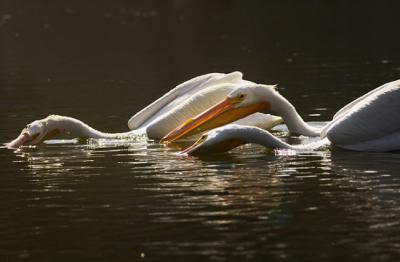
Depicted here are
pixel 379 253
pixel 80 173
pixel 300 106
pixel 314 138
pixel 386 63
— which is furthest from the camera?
pixel 386 63

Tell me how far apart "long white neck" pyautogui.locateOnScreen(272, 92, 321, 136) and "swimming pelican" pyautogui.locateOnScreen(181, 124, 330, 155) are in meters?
0.78

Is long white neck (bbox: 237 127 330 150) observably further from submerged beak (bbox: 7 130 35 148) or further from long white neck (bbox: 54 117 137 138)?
submerged beak (bbox: 7 130 35 148)

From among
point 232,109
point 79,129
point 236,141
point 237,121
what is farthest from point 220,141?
point 79,129

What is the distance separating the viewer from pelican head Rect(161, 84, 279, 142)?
13.6 metres

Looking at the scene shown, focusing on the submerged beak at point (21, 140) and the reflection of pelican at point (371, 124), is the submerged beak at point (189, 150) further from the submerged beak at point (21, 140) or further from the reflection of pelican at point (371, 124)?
the submerged beak at point (21, 140)

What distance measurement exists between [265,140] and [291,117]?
122 cm

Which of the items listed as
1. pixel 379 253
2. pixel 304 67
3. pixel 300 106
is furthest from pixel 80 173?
pixel 304 67

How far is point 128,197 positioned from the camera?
10430 mm

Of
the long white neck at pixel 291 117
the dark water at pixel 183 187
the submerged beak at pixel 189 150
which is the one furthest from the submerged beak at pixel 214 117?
the submerged beak at pixel 189 150

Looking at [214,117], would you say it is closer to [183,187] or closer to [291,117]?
[291,117]

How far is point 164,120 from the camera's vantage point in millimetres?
14547

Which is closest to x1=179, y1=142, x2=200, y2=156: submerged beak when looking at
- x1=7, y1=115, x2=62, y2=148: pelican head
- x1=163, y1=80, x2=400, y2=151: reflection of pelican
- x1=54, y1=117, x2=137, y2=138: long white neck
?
x1=163, y1=80, x2=400, y2=151: reflection of pelican

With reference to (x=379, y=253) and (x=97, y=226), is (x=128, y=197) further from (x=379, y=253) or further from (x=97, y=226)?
(x=379, y=253)

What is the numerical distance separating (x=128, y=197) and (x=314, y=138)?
3.99 metres
